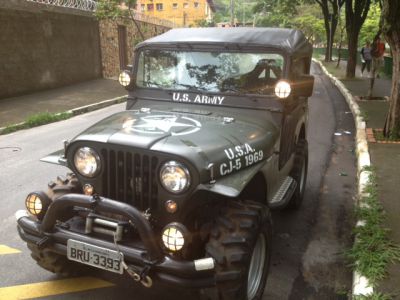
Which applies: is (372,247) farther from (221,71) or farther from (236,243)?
(221,71)

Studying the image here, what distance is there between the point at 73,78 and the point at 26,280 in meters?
16.2

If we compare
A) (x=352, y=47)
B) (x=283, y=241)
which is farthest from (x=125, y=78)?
(x=352, y=47)

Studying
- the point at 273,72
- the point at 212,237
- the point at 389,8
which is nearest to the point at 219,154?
the point at 212,237

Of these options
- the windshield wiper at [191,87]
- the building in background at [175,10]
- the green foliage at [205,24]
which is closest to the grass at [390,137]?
the windshield wiper at [191,87]

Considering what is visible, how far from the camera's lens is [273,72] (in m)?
4.23

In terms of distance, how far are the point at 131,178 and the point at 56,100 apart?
12.6 meters

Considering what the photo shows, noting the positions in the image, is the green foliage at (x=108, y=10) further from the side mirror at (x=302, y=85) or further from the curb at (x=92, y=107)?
the side mirror at (x=302, y=85)

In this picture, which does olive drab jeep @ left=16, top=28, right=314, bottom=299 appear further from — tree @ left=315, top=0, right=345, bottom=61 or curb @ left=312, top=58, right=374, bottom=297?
tree @ left=315, top=0, right=345, bottom=61

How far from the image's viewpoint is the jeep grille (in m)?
2.98

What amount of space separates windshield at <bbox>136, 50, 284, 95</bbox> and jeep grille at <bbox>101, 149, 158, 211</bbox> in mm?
1502

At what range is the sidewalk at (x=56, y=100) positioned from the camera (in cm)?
1219

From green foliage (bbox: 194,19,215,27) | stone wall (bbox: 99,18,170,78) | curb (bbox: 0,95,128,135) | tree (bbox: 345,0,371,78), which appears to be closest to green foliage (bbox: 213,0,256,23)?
green foliage (bbox: 194,19,215,27)

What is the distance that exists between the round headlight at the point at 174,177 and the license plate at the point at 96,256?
1.82 feet

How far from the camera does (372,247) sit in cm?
412
